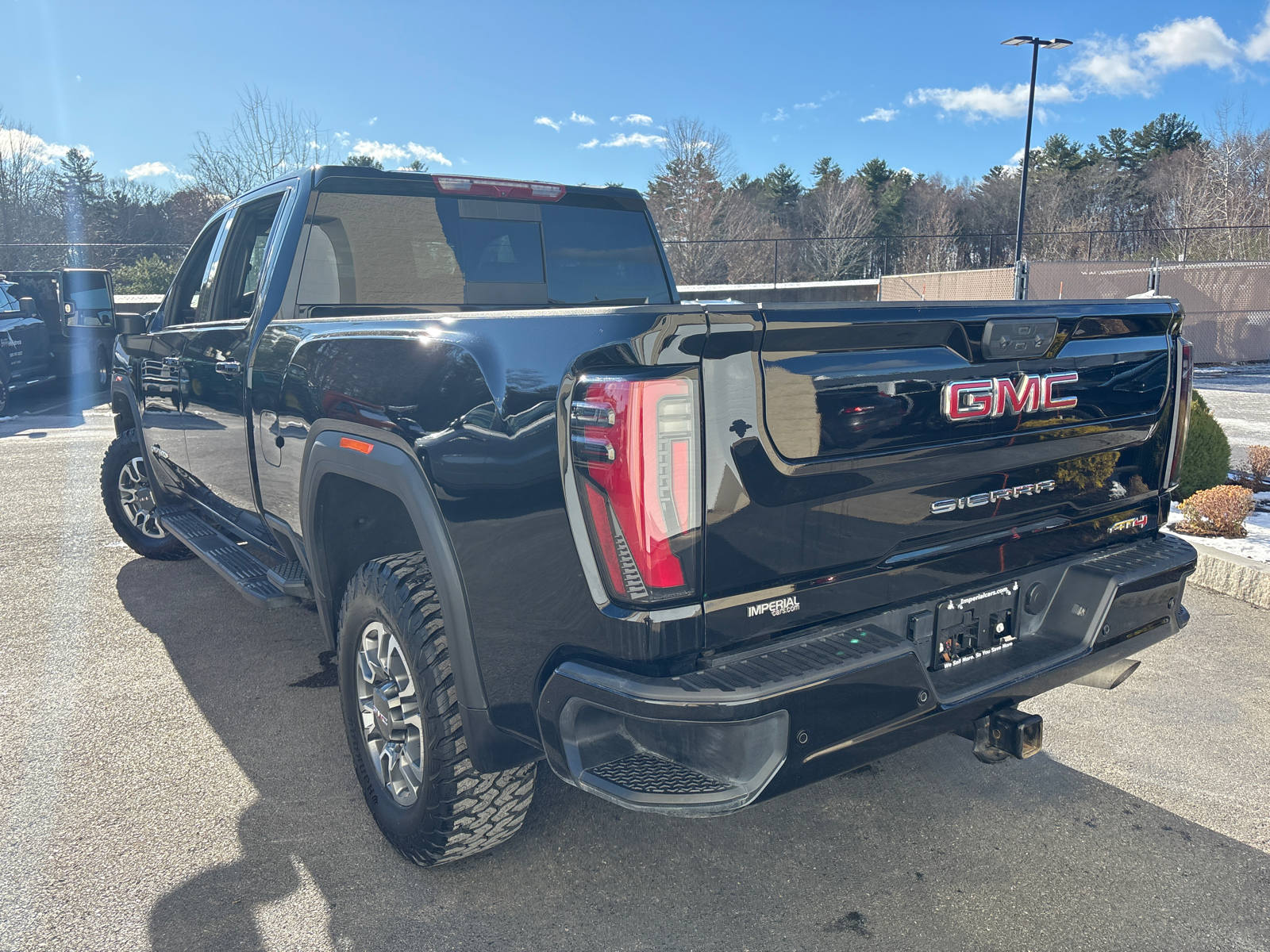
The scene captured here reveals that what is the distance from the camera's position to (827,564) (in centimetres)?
208

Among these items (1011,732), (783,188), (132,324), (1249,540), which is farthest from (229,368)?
(783,188)

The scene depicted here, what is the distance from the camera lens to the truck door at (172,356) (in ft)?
14.6

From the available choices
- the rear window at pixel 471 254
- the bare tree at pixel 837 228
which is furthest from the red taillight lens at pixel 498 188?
the bare tree at pixel 837 228

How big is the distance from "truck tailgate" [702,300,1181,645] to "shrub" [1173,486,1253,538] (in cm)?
340

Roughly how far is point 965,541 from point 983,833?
1075 millimetres

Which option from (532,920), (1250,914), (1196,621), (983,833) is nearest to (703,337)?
(532,920)

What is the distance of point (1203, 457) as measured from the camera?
636 centimetres

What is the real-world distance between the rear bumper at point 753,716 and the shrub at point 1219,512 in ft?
13.4

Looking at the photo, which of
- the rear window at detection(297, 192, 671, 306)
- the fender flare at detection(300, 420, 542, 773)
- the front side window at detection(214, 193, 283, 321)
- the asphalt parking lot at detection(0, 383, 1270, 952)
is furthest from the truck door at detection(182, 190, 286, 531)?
the fender flare at detection(300, 420, 542, 773)

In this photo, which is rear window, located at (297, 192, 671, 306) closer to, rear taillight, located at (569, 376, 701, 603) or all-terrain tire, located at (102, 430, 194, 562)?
rear taillight, located at (569, 376, 701, 603)

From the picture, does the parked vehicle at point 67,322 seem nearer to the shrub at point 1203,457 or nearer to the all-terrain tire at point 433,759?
the all-terrain tire at point 433,759

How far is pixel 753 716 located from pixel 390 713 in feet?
4.20

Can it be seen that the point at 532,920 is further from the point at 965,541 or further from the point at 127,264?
the point at 127,264

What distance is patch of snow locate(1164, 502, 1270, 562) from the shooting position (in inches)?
204
